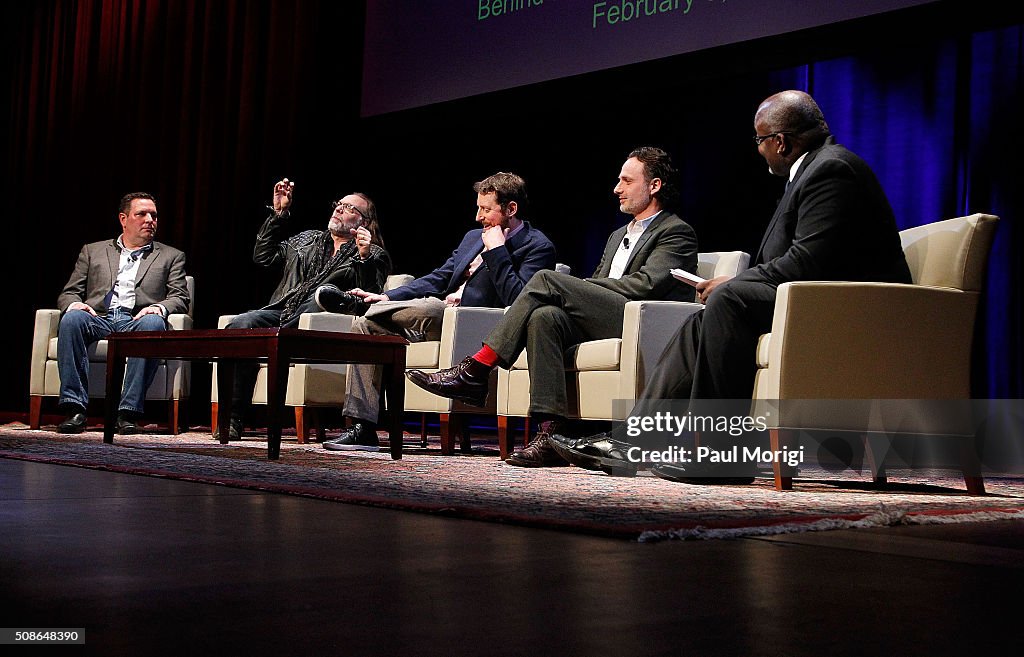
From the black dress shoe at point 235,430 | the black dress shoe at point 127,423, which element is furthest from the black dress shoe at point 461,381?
the black dress shoe at point 127,423

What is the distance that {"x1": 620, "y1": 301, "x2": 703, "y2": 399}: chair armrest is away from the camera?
317 cm

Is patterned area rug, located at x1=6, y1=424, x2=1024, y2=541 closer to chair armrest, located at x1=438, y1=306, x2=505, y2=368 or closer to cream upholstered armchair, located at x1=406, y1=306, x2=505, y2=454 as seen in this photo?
cream upholstered armchair, located at x1=406, y1=306, x2=505, y2=454

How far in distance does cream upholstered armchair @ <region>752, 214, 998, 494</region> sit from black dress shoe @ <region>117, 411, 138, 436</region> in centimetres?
295

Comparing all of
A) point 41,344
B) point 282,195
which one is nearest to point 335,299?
point 282,195

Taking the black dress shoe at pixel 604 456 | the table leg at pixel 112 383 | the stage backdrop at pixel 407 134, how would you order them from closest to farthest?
the black dress shoe at pixel 604 456 < the table leg at pixel 112 383 < the stage backdrop at pixel 407 134

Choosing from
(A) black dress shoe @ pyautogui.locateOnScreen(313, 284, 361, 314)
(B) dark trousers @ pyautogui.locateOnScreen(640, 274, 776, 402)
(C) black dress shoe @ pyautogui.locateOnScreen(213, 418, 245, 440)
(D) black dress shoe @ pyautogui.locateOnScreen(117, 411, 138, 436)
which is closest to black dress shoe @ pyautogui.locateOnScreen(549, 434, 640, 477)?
(B) dark trousers @ pyautogui.locateOnScreen(640, 274, 776, 402)

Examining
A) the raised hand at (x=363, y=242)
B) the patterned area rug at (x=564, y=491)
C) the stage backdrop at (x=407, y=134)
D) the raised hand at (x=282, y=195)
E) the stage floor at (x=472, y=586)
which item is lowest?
the stage floor at (x=472, y=586)

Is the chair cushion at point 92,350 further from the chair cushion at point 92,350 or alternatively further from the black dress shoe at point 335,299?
the black dress shoe at point 335,299

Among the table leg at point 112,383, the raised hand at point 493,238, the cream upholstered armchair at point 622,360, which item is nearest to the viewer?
the cream upholstered armchair at point 622,360

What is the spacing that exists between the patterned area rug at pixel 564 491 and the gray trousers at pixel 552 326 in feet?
0.80

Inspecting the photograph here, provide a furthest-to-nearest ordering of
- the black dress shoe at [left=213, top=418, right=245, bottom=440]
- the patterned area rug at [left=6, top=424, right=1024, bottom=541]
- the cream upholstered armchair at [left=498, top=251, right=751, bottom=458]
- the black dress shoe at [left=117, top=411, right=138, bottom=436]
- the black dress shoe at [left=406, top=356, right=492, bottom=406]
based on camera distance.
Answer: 1. the black dress shoe at [left=117, top=411, right=138, bottom=436]
2. the black dress shoe at [left=213, top=418, right=245, bottom=440]
3. the black dress shoe at [left=406, top=356, right=492, bottom=406]
4. the cream upholstered armchair at [left=498, top=251, right=751, bottom=458]
5. the patterned area rug at [left=6, top=424, right=1024, bottom=541]

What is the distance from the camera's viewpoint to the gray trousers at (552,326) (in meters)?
3.26

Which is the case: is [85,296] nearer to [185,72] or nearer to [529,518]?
[185,72]

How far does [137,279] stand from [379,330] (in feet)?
5.61
